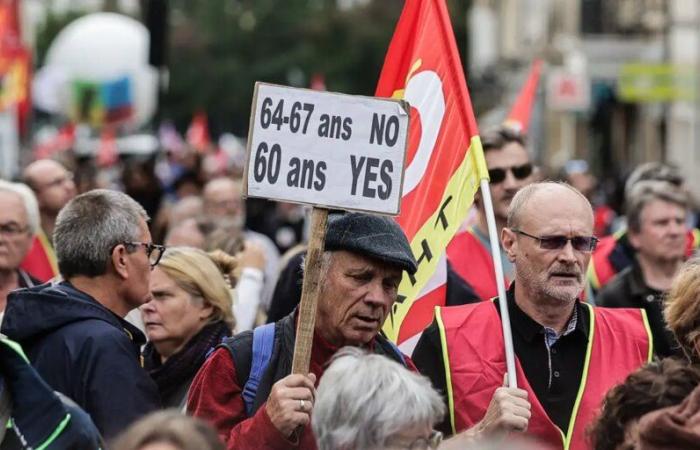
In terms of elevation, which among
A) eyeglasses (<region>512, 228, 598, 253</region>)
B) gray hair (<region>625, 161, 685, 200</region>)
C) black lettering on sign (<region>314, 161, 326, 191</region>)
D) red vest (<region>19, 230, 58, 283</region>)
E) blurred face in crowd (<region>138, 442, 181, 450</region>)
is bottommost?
red vest (<region>19, 230, 58, 283</region>)

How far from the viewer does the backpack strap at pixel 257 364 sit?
18.6 feet

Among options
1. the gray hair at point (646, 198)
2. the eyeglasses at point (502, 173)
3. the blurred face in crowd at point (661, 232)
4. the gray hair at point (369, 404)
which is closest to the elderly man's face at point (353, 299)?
the gray hair at point (369, 404)

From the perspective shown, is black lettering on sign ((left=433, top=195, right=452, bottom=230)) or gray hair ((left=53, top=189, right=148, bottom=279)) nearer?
gray hair ((left=53, top=189, right=148, bottom=279))

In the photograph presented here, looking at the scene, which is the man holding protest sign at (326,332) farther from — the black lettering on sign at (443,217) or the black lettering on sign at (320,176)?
the black lettering on sign at (443,217)

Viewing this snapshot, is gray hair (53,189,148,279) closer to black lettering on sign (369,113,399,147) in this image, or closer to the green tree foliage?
black lettering on sign (369,113,399,147)

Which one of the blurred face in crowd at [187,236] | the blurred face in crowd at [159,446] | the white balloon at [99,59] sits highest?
the white balloon at [99,59]

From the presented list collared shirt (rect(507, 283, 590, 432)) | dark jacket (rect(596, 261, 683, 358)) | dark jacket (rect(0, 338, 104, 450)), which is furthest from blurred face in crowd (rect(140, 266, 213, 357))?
dark jacket (rect(0, 338, 104, 450))

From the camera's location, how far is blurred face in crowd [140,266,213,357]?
290 inches

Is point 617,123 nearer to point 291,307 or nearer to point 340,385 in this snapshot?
point 291,307

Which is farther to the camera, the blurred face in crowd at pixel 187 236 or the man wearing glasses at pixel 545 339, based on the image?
the blurred face in crowd at pixel 187 236

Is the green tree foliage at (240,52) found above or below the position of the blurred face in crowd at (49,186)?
above

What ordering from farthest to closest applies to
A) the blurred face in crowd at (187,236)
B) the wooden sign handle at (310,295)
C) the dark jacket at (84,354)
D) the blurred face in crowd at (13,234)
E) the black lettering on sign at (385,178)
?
the blurred face in crowd at (187,236) → the blurred face in crowd at (13,234) → the dark jacket at (84,354) → the black lettering on sign at (385,178) → the wooden sign handle at (310,295)

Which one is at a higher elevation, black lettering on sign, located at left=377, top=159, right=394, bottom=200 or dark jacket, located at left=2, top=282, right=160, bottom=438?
black lettering on sign, located at left=377, top=159, right=394, bottom=200

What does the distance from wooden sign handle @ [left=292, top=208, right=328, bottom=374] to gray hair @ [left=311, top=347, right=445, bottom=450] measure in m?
0.84
